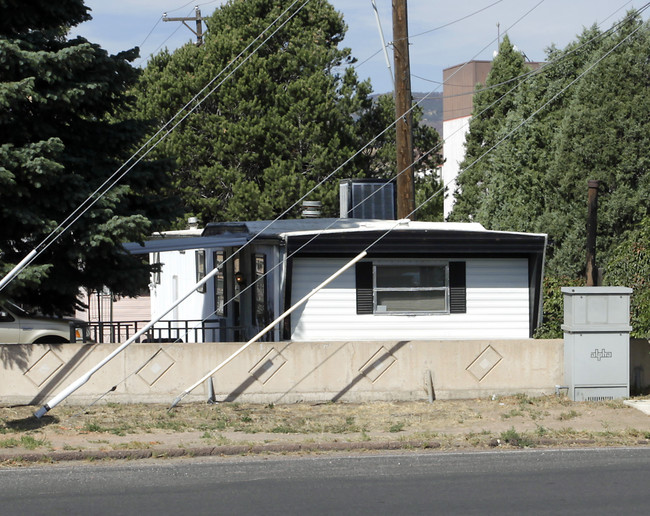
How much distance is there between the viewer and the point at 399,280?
16.7 meters

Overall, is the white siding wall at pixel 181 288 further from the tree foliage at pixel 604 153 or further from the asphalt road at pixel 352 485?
the asphalt road at pixel 352 485

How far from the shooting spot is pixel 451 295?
16.8 m

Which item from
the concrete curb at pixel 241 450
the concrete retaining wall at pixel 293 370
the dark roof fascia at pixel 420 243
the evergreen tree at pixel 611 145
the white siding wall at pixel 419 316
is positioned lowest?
the concrete curb at pixel 241 450

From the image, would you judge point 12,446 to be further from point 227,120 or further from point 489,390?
point 227,120

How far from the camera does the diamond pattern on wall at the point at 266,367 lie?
1420cm

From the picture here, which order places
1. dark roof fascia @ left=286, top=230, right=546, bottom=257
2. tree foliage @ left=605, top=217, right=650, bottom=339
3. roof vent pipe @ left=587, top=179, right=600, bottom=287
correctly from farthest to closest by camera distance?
roof vent pipe @ left=587, top=179, right=600, bottom=287
dark roof fascia @ left=286, top=230, right=546, bottom=257
tree foliage @ left=605, top=217, right=650, bottom=339

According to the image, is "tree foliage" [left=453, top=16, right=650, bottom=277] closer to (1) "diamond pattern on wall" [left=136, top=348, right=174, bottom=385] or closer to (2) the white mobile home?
(2) the white mobile home

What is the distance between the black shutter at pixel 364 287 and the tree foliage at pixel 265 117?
50.2 feet

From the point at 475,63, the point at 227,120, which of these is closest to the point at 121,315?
the point at 227,120

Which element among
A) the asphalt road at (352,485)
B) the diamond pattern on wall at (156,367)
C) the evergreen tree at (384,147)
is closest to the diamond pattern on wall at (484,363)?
the asphalt road at (352,485)

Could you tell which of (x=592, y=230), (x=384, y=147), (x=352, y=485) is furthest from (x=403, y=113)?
(x=384, y=147)

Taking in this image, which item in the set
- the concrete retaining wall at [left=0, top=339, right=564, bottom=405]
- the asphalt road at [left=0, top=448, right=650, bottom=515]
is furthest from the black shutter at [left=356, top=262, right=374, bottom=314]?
the asphalt road at [left=0, top=448, right=650, bottom=515]

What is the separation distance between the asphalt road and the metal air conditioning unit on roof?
10250mm

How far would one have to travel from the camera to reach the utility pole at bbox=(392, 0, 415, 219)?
18828 millimetres
